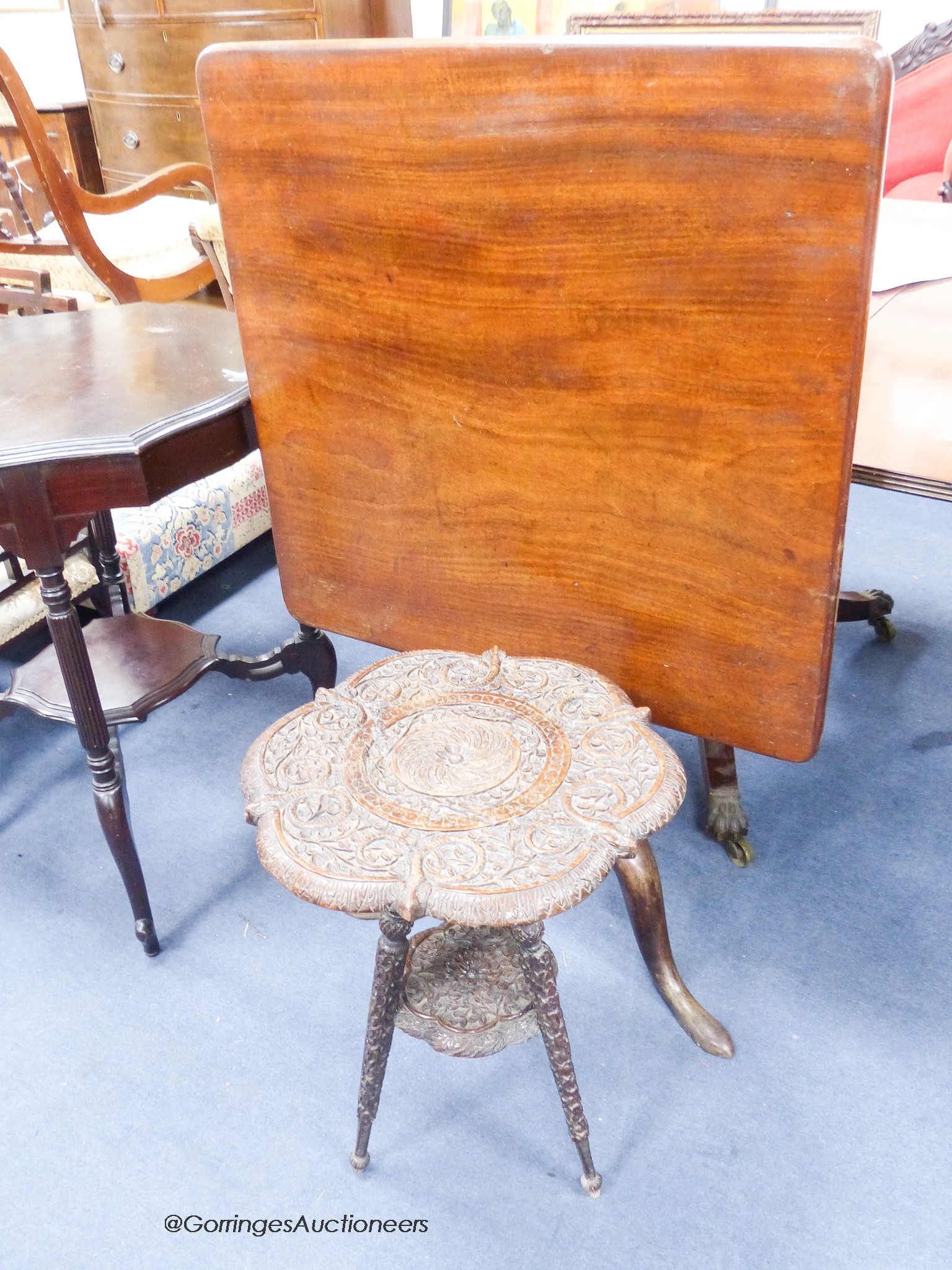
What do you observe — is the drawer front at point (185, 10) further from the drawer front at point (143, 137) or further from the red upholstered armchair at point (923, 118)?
the red upholstered armchair at point (923, 118)

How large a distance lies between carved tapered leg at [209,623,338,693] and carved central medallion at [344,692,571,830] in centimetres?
64

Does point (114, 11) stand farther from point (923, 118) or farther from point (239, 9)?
point (923, 118)

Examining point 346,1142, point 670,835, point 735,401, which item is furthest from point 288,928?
point 735,401

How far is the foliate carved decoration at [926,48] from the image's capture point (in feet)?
10.4

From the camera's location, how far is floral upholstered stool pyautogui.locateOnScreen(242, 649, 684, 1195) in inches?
33.5

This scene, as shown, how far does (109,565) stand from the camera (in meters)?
1.84

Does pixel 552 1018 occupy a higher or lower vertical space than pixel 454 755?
lower

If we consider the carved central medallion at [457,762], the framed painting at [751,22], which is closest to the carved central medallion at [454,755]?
the carved central medallion at [457,762]

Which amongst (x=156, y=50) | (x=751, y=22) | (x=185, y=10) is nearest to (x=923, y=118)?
(x=751, y=22)

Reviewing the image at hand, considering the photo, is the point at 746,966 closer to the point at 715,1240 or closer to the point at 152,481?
the point at 715,1240

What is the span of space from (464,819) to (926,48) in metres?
3.40

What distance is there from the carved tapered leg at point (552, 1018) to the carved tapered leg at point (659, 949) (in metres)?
0.25

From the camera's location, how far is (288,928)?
1.47 m

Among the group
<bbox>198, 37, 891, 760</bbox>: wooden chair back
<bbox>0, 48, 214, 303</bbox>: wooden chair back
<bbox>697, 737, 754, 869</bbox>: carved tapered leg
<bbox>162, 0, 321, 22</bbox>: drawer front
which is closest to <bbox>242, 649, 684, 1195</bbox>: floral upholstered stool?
<bbox>198, 37, 891, 760</bbox>: wooden chair back
